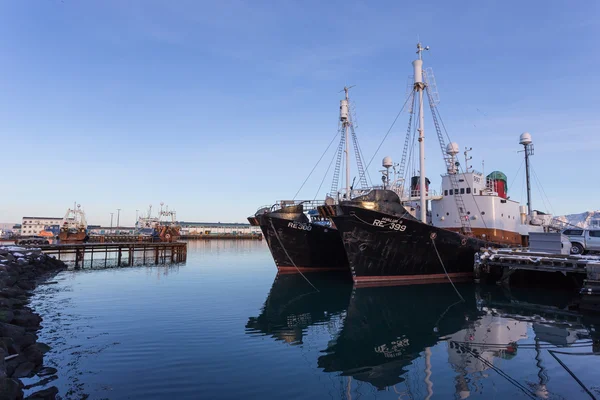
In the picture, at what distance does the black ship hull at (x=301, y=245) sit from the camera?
28.1 metres

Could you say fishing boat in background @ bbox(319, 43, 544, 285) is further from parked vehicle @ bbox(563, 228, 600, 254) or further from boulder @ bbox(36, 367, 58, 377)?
boulder @ bbox(36, 367, 58, 377)

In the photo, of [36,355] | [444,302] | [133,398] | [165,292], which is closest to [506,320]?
[444,302]

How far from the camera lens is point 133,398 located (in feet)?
23.2

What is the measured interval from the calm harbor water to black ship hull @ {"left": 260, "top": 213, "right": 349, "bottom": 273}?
8.81m

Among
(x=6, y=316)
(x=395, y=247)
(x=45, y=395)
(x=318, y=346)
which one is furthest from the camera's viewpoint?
(x=395, y=247)

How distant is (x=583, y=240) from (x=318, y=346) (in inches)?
969

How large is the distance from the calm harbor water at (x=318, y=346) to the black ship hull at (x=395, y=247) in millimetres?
2416

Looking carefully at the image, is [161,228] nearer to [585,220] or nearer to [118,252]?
[118,252]

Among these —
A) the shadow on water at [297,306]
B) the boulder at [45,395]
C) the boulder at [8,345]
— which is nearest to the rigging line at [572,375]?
the shadow on water at [297,306]

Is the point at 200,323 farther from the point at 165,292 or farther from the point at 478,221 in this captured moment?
the point at 478,221

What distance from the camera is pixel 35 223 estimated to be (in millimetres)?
132625

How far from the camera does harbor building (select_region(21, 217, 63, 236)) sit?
125637mm

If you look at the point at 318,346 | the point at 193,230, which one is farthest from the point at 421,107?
the point at 193,230

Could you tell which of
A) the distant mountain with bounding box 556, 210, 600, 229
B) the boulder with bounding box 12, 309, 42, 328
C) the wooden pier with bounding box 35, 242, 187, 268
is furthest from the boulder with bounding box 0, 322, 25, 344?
the distant mountain with bounding box 556, 210, 600, 229
